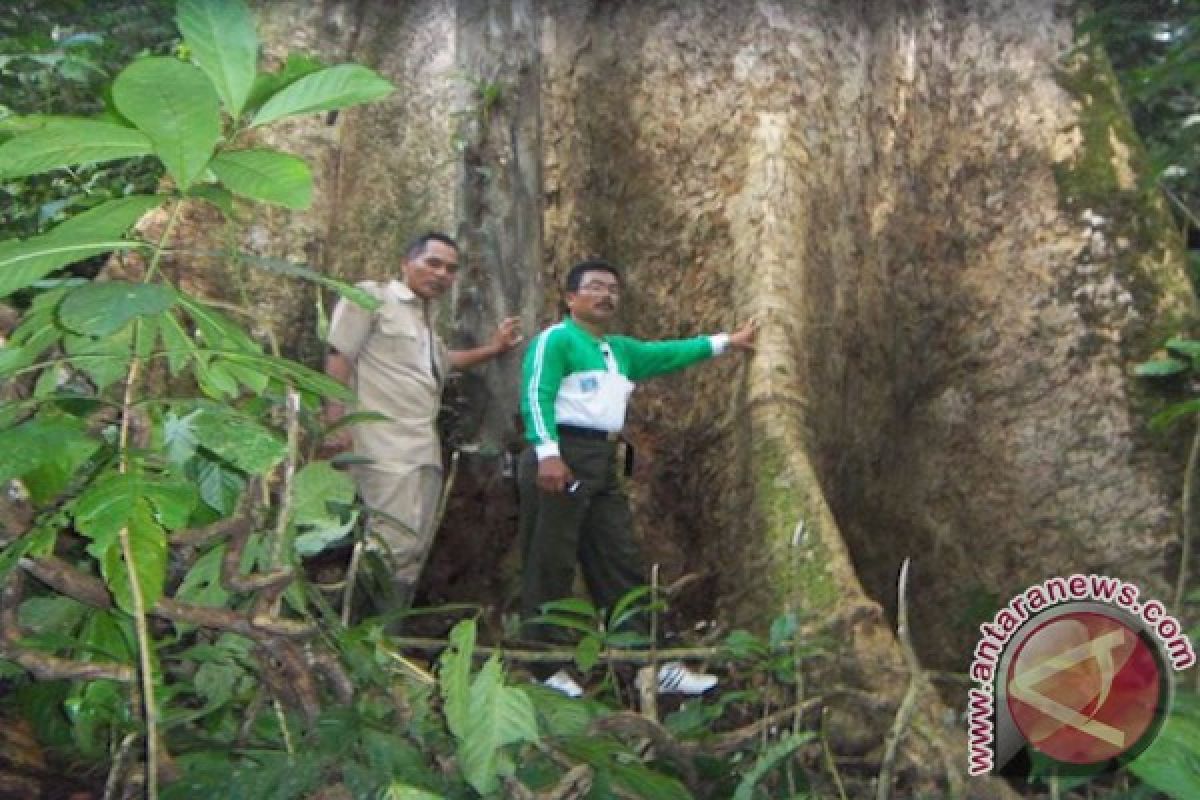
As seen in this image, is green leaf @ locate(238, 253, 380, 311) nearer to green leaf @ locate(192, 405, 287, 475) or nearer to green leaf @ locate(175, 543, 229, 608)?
green leaf @ locate(192, 405, 287, 475)

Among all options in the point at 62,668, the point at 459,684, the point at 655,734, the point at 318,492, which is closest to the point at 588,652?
the point at 655,734

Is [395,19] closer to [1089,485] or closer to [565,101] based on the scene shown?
[565,101]

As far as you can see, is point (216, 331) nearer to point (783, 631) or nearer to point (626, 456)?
point (783, 631)

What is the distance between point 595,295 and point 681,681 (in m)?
1.60

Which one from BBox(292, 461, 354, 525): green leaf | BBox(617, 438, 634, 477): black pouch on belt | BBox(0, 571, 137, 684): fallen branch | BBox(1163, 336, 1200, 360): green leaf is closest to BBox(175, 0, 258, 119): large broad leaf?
BBox(0, 571, 137, 684): fallen branch

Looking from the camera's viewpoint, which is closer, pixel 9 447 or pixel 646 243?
pixel 9 447

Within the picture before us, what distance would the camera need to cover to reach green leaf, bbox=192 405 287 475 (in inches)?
79.2

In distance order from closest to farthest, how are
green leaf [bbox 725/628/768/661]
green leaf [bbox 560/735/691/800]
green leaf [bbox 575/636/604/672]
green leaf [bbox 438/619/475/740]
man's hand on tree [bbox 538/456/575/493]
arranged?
1. green leaf [bbox 438/619/475/740]
2. green leaf [bbox 560/735/691/800]
3. green leaf [bbox 575/636/604/672]
4. green leaf [bbox 725/628/768/661]
5. man's hand on tree [bbox 538/456/575/493]

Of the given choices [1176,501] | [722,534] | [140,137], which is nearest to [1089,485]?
[1176,501]

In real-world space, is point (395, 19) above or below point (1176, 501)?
above

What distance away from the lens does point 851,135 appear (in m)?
6.17

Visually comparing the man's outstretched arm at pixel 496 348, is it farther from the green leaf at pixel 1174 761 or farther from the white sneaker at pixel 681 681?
the green leaf at pixel 1174 761

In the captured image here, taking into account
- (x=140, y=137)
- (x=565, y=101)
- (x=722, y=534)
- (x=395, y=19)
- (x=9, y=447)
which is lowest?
(x=722, y=534)

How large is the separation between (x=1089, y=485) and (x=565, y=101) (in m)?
2.65
